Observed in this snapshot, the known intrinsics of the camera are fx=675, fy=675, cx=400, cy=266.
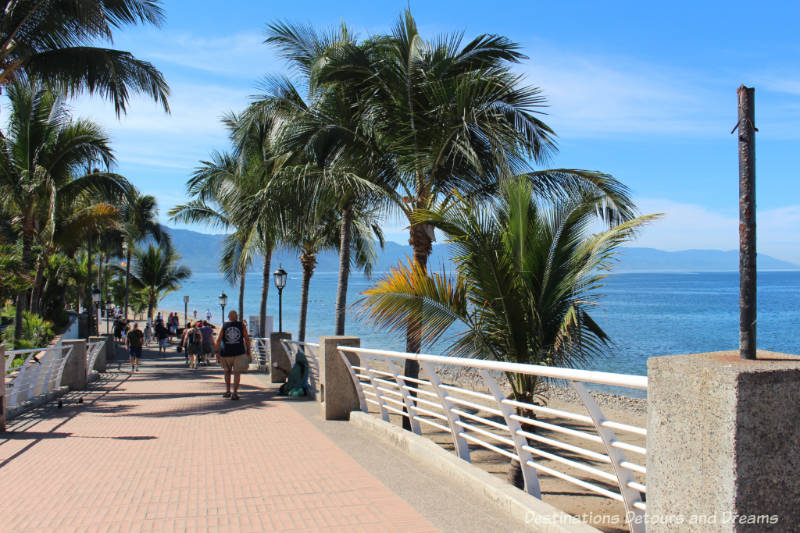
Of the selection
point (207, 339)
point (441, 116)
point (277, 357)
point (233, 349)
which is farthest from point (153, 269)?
point (441, 116)

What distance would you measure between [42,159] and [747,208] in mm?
20153

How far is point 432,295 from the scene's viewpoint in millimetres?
8617

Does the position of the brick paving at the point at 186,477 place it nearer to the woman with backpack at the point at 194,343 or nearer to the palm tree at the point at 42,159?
the palm tree at the point at 42,159

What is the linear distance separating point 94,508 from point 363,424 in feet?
13.2

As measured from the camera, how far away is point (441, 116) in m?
12.0

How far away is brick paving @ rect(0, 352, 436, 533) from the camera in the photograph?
487 cm

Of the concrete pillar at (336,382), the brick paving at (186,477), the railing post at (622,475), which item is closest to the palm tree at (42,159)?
the brick paving at (186,477)

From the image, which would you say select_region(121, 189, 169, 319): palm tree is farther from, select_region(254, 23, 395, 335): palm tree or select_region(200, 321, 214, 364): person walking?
select_region(254, 23, 395, 335): palm tree

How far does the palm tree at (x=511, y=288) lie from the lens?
27.8 ft

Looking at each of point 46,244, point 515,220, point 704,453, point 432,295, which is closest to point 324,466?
point 432,295

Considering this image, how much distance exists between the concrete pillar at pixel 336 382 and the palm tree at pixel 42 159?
12088 millimetres

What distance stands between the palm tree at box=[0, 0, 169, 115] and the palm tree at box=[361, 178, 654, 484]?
967 centimetres

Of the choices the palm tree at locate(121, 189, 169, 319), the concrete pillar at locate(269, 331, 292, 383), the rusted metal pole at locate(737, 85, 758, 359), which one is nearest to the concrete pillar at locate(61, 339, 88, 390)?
the concrete pillar at locate(269, 331, 292, 383)

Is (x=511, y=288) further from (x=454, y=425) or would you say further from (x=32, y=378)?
(x=32, y=378)
